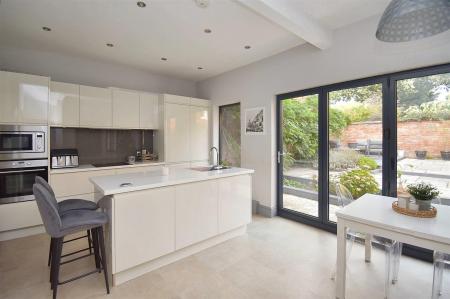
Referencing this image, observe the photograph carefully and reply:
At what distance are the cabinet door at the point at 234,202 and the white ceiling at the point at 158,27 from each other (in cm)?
190

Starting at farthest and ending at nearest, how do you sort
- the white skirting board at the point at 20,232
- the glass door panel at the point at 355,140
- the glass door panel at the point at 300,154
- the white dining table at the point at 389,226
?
1. the glass door panel at the point at 300,154
2. the white skirting board at the point at 20,232
3. the glass door panel at the point at 355,140
4. the white dining table at the point at 389,226

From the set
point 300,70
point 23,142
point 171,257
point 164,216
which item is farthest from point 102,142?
point 300,70

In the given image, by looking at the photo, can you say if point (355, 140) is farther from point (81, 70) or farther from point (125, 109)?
point (81, 70)

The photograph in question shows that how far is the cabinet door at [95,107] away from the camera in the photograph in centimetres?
344

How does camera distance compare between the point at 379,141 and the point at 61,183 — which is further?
the point at 61,183

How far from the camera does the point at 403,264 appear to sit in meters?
2.25

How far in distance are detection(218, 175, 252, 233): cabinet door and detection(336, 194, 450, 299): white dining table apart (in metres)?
1.35

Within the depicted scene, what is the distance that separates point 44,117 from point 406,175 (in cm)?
461

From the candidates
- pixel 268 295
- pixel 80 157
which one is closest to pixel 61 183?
pixel 80 157

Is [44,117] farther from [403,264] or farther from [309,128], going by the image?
[403,264]

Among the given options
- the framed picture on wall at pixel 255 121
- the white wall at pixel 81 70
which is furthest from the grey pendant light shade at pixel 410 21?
the white wall at pixel 81 70

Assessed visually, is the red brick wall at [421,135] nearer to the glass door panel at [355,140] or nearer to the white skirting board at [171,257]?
the glass door panel at [355,140]

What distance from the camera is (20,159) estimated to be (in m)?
2.79

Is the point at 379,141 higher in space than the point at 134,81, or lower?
lower
